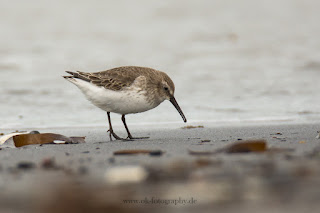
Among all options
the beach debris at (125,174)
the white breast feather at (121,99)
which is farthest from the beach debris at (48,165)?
the white breast feather at (121,99)

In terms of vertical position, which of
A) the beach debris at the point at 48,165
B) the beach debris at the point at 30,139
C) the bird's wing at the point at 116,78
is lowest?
the beach debris at the point at 48,165

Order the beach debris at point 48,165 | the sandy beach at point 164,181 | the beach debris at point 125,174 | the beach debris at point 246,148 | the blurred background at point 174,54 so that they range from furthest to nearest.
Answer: the blurred background at point 174,54 → the beach debris at point 246,148 → the beach debris at point 48,165 → the beach debris at point 125,174 → the sandy beach at point 164,181

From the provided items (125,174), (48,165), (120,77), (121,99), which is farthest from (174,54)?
(125,174)

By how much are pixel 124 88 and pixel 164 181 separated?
117 inches

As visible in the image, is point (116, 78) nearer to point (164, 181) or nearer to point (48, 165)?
point (48, 165)

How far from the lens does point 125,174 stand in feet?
10.1

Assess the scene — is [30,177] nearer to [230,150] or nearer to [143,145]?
[230,150]

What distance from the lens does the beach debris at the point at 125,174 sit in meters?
2.92

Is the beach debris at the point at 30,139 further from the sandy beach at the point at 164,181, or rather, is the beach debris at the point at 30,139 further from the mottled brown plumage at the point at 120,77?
the mottled brown plumage at the point at 120,77

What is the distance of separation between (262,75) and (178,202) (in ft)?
27.1

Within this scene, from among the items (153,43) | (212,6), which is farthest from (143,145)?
(212,6)

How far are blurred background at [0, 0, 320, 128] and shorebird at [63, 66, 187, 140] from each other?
157cm

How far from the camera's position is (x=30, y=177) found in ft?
10.1

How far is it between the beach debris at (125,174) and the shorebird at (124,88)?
2444 millimetres
